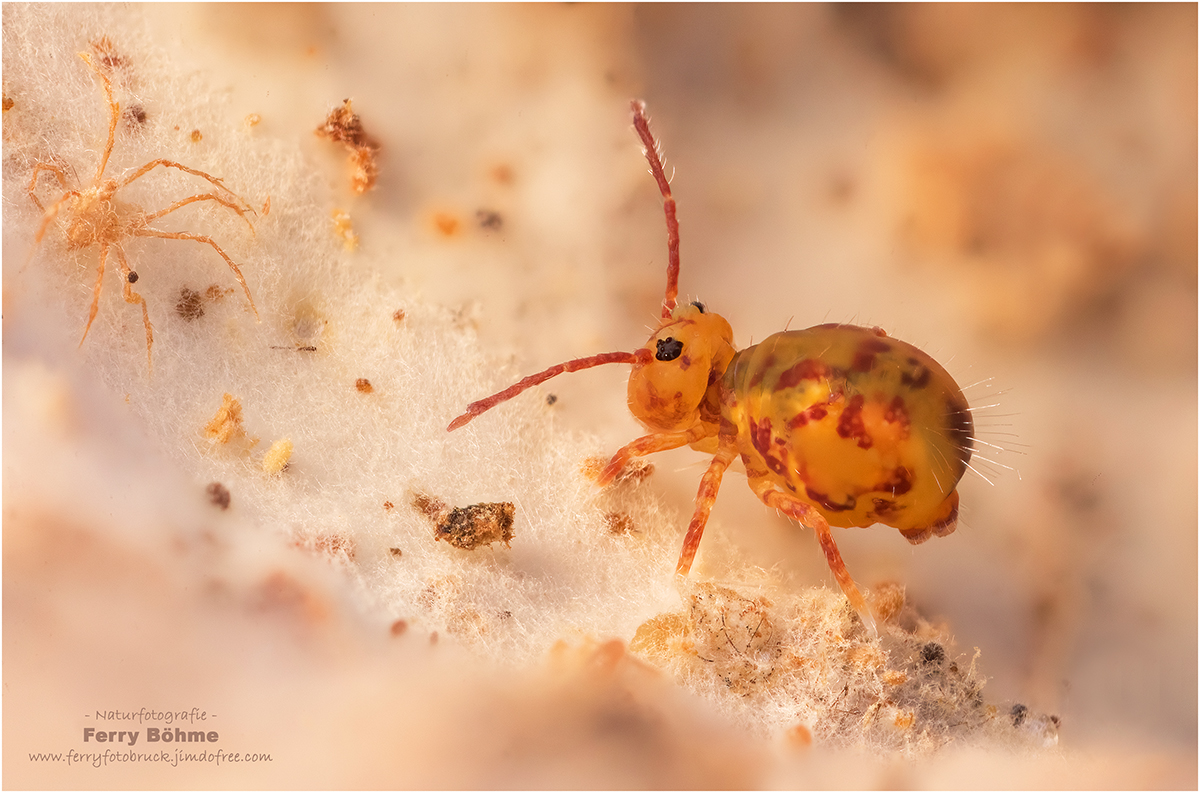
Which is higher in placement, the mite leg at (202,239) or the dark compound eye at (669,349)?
the mite leg at (202,239)

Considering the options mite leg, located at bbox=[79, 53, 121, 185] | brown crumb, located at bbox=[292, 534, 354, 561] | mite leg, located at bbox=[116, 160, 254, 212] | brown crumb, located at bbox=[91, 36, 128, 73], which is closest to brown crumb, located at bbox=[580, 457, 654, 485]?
brown crumb, located at bbox=[292, 534, 354, 561]

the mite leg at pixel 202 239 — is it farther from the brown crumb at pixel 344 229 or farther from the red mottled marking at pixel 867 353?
the red mottled marking at pixel 867 353

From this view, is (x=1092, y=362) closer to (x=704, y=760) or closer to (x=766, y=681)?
(x=766, y=681)

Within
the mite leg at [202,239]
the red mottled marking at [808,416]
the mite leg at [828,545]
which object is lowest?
the mite leg at [828,545]

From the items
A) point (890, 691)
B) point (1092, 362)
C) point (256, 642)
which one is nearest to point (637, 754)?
point (890, 691)

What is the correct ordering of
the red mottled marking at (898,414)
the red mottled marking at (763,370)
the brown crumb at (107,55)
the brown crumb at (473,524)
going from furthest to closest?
1. the brown crumb at (107,55)
2. the brown crumb at (473,524)
3. the red mottled marking at (763,370)
4. the red mottled marking at (898,414)

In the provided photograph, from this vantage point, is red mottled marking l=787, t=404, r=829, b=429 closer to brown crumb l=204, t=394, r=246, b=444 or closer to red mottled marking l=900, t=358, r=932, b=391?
red mottled marking l=900, t=358, r=932, b=391

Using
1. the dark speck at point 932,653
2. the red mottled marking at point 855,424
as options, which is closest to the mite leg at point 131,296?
the red mottled marking at point 855,424
